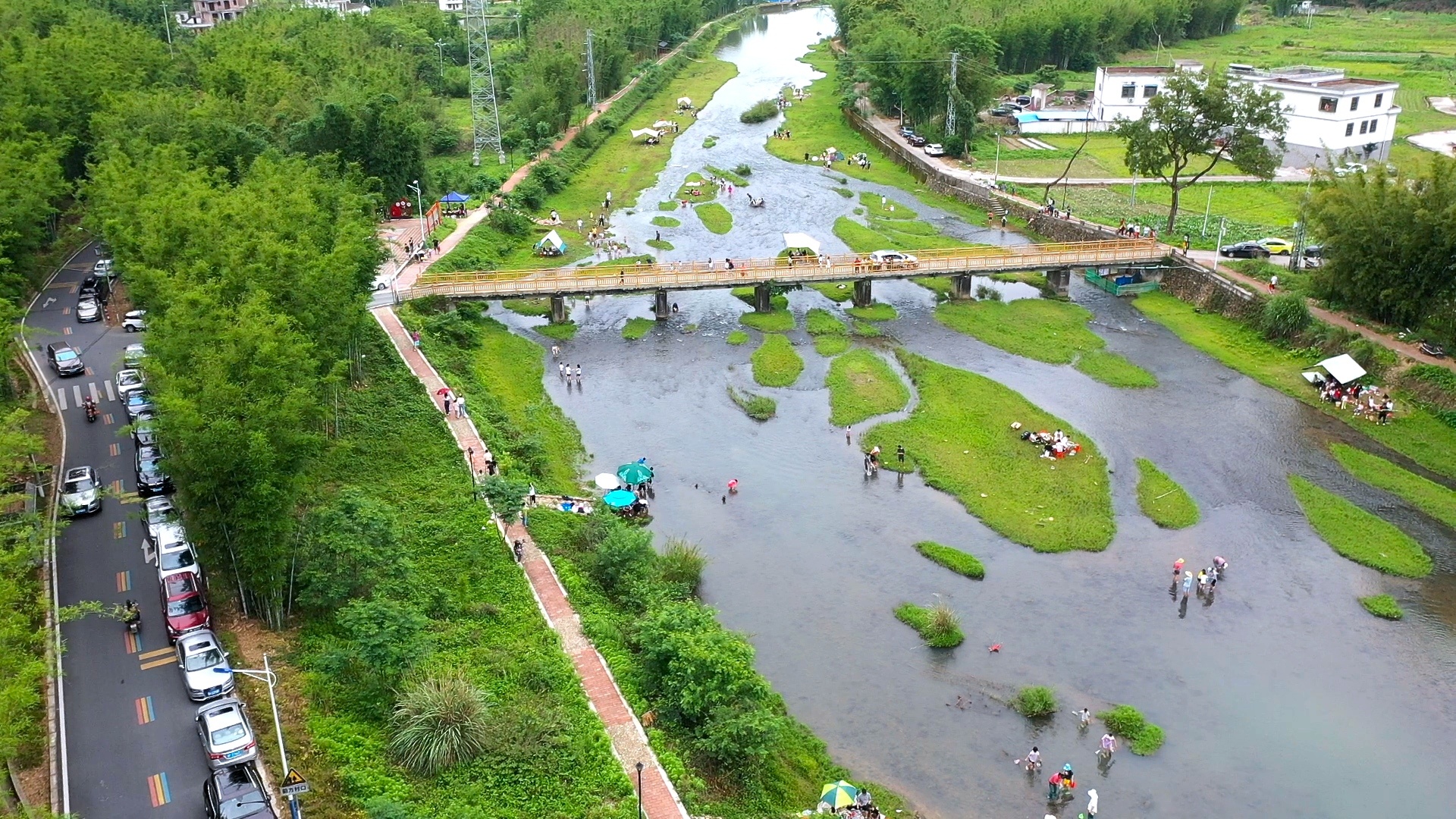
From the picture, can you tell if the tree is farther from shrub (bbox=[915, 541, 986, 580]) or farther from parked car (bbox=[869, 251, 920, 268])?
shrub (bbox=[915, 541, 986, 580])

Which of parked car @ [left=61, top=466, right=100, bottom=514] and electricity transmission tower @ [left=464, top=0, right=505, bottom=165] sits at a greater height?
electricity transmission tower @ [left=464, top=0, right=505, bottom=165]

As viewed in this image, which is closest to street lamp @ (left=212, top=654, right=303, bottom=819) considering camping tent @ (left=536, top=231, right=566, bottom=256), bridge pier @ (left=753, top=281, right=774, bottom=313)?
bridge pier @ (left=753, top=281, right=774, bottom=313)

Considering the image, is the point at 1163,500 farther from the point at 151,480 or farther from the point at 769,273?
the point at 151,480

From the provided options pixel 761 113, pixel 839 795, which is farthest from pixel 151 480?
pixel 761 113

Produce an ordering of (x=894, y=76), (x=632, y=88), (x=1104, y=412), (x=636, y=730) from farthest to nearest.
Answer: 1. (x=632, y=88)
2. (x=894, y=76)
3. (x=1104, y=412)
4. (x=636, y=730)

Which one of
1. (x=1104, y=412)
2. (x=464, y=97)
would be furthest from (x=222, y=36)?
(x=1104, y=412)

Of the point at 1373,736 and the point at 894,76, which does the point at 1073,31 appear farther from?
the point at 1373,736
